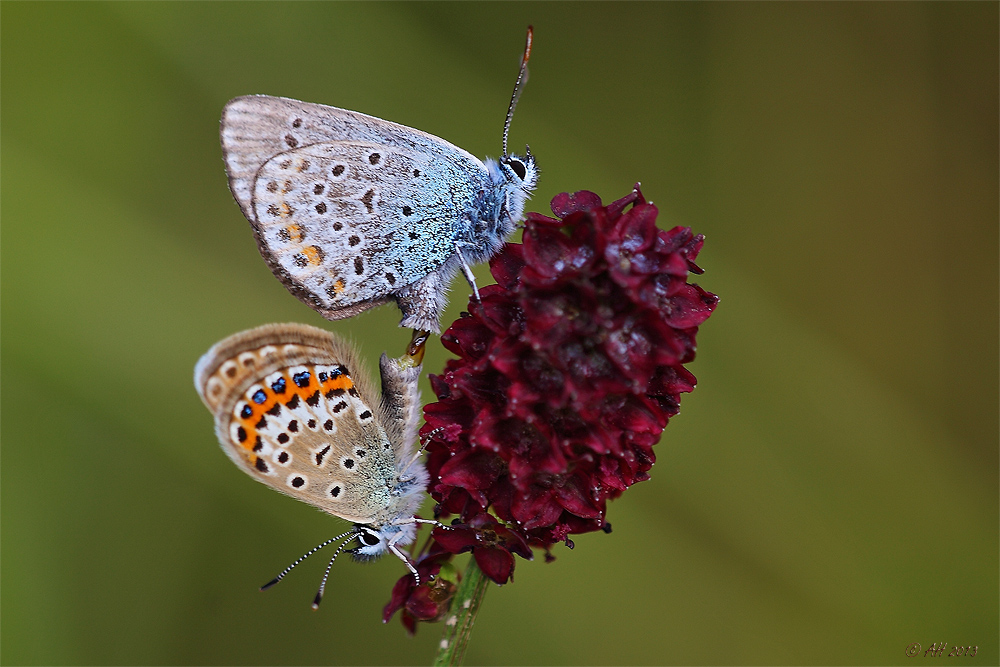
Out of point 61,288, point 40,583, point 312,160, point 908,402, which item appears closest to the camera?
point 312,160

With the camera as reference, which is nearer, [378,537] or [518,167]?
[378,537]

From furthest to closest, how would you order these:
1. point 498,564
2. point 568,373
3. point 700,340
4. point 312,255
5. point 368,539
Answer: point 700,340 → point 312,255 → point 368,539 → point 498,564 → point 568,373

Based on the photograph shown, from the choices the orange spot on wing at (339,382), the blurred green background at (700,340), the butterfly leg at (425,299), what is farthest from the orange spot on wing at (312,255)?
the blurred green background at (700,340)

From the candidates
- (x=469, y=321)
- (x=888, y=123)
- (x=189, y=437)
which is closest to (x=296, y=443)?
(x=469, y=321)

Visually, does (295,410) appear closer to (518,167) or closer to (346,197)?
(346,197)

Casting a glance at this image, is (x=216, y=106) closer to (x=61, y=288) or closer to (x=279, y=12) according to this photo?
(x=279, y=12)

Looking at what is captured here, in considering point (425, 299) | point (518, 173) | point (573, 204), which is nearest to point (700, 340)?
point (518, 173)
